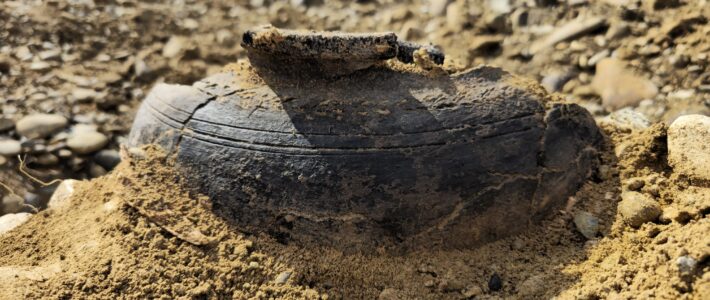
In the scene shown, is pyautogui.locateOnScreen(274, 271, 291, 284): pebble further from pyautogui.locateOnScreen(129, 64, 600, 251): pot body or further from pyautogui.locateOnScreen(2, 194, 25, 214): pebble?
pyautogui.locateOnScreen(2, 194, 25, 214): pebble

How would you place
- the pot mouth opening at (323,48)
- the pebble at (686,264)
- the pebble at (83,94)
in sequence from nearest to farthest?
the pebble at (686,264), the pot mouth opening at (323,48), the pebble at (83,94)

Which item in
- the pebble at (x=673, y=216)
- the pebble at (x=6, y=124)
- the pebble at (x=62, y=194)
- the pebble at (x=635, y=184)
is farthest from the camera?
the pebble at (x=6, y=124)

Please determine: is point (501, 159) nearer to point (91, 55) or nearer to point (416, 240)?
point (416, 240)

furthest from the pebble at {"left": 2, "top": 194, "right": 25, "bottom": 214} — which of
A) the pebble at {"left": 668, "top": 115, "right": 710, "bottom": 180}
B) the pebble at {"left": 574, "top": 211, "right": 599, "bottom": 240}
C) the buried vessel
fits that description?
the pebble at {"left": 668, "top": 115, "right": 710, "bottom": 180}

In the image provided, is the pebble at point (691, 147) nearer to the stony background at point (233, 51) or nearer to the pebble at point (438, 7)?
the stony background at point (233, 51)

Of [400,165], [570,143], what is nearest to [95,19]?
[400,165]

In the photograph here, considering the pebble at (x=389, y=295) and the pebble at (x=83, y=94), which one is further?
the pebble at (x=83, y=94)

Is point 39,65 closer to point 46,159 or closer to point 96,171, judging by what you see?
point 46,159

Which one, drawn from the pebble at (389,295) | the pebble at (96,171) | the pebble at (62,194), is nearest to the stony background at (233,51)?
the pebble at (96,171)
